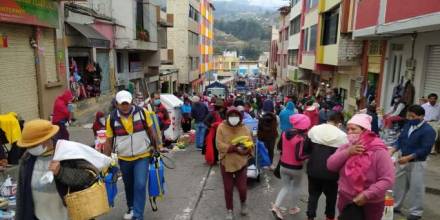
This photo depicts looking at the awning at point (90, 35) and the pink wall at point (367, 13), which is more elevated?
the pink wall at point (367, 13)

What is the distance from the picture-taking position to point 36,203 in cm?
320

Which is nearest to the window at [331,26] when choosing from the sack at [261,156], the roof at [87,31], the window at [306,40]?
the window at [306,40]

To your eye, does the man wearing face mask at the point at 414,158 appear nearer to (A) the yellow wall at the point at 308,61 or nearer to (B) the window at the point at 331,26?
(B) the window at the point at 331,26

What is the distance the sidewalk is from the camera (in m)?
6.36

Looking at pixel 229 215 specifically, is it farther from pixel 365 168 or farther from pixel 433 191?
pixel 433 191

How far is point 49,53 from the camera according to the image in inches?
514

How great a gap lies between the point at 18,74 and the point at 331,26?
49.7ft

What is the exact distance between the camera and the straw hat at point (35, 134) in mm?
3148

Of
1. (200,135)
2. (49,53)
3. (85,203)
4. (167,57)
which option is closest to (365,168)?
(85,203)

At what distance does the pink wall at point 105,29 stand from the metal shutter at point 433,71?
44.4 ft

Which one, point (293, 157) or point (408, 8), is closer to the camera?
point (293, 157)

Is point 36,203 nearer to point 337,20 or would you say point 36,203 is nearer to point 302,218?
point 302,218

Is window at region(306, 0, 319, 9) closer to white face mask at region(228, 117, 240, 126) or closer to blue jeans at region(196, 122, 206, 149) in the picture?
blue jeans at region(196, 122, 206, 149)

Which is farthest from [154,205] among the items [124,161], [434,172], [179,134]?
[179,134]
